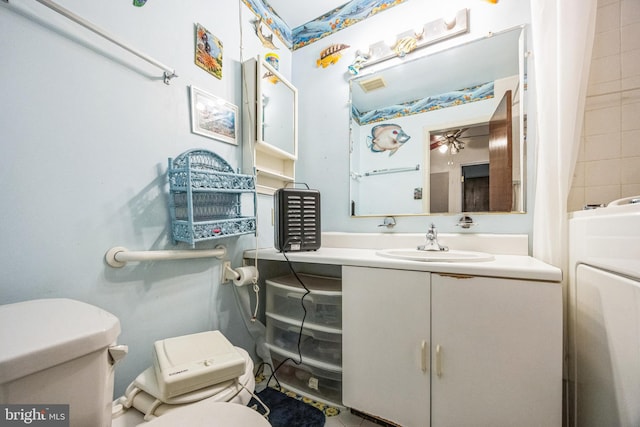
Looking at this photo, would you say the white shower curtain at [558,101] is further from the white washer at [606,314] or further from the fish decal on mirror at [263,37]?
the fish decal on mirror at [263,37]

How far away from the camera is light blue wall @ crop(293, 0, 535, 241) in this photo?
1.21 m

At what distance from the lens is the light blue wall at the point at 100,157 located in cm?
64

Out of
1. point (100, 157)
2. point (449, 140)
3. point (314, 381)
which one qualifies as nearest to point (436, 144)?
point (449, 140)

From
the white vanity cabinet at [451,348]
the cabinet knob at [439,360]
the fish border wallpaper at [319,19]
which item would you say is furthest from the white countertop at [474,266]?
the fish border wallpaper at [319,19]

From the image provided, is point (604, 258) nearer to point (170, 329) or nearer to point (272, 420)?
point (272, 420)

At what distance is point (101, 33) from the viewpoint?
2.47 ft

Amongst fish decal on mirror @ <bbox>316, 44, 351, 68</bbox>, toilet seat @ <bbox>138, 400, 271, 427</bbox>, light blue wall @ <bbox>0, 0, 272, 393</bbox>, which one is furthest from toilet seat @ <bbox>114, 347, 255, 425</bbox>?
fish decal on mirror @ <bbox>316, 44, 351, 68</bbox>

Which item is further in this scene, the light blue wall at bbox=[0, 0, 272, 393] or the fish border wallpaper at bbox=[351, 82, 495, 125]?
the fish border wallpaper at bbox=[351, 82, 495, 125]

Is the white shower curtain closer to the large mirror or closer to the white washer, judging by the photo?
the white washer

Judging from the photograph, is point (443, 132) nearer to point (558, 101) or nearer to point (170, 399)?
point (558, 101)

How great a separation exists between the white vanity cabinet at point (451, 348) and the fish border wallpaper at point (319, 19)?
161 cm

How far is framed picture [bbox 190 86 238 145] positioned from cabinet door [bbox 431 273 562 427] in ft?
3.89

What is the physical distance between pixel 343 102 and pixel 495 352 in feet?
5.01

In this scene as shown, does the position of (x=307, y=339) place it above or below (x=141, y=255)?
below
